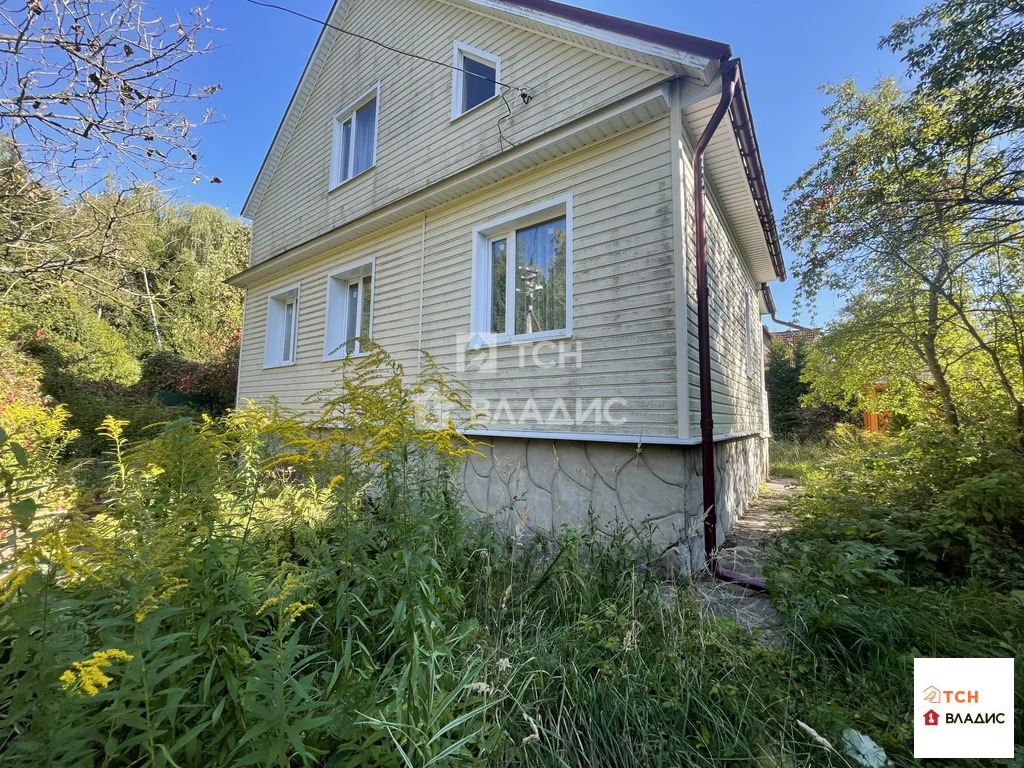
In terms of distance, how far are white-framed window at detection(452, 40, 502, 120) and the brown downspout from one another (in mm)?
3242

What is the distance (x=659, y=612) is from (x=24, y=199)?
815cm

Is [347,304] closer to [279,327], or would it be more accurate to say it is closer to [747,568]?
[279,327]

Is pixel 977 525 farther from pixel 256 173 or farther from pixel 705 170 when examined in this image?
pixel 256 173

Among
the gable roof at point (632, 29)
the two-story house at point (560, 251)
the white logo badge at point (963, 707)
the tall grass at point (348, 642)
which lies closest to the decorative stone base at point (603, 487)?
the two-story house at point (560, 251)

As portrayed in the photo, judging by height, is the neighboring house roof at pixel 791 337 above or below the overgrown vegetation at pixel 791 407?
above

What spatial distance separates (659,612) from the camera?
244cm

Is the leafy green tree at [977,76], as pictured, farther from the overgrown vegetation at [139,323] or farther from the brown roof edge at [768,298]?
the overgrown vegetation at [139,323]

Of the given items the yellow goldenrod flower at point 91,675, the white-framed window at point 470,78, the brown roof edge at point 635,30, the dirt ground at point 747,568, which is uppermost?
the white-framed window at point 470,78

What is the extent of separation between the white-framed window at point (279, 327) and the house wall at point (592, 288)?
4.05 metres

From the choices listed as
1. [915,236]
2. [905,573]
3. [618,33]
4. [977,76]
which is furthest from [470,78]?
[905,573]

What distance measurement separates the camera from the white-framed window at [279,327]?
9281 mm

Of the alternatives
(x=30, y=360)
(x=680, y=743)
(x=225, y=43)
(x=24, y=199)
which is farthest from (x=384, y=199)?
(x=30, y=360)

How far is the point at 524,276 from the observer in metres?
5.35

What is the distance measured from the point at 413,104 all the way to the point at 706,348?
6185mm
